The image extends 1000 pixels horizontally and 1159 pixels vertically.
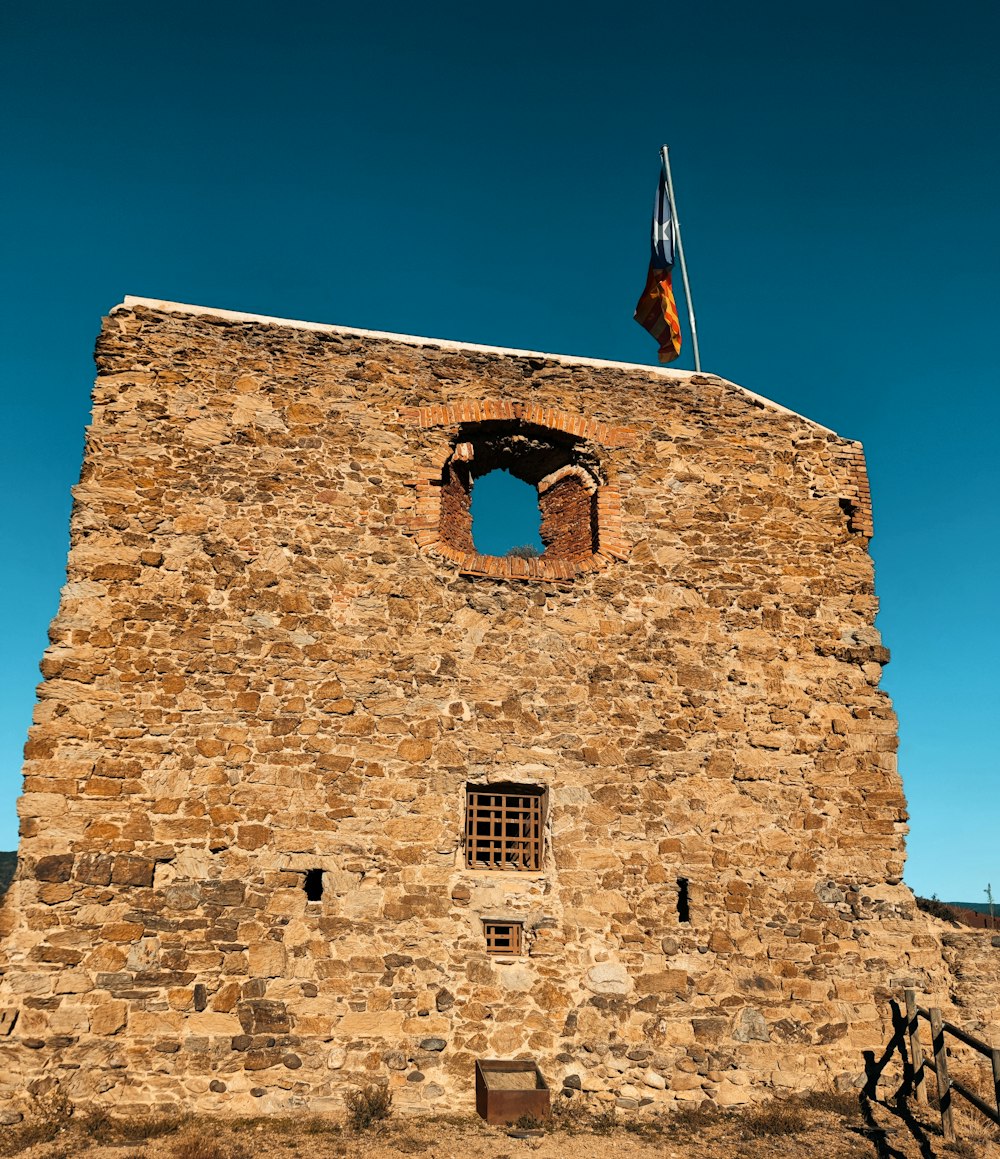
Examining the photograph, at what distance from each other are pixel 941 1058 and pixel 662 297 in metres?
8.06

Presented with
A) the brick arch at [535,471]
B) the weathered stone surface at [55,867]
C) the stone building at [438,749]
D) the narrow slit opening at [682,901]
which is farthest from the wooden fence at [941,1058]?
the weathered stone surface at [55,867]

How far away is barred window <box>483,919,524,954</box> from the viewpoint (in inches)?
300

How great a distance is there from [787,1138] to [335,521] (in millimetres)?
6409

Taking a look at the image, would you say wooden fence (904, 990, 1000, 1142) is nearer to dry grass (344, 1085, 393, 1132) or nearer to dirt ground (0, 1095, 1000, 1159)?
dirt ground (0, 1095, 1000, 1159)

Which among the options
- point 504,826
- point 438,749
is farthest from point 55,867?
point 504,826

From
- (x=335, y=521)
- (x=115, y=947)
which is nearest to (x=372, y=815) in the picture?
(x=115, y=947)

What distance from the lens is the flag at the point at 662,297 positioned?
34.0 ft

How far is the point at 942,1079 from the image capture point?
700 centimetres

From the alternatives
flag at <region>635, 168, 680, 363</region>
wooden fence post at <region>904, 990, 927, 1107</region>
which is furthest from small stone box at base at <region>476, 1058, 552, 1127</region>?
flag at <region>635, 168, 680, 363</region>

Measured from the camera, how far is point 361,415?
866cm

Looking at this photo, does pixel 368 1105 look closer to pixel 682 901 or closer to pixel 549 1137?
pixel 549 1137

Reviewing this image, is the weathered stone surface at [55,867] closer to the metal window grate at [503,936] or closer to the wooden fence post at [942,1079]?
the metal window grate at [503,936]

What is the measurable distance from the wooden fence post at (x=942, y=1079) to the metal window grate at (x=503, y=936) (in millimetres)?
3482

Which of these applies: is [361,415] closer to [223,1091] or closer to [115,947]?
[115,947]
